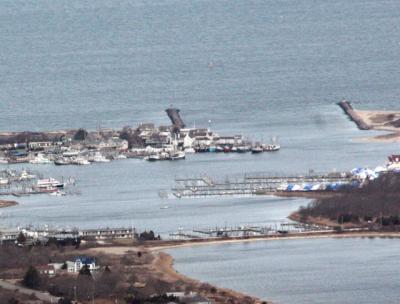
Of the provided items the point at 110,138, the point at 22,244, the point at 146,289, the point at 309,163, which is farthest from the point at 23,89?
the point at 146,289

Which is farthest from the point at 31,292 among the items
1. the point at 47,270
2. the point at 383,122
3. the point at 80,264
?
the point at 383,122

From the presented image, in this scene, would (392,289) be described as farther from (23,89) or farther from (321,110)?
(23,89)

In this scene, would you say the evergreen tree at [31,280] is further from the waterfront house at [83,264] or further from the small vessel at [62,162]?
the small vessel at [62,162]

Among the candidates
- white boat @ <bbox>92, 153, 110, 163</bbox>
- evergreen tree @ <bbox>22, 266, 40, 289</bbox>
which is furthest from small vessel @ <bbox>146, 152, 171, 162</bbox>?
evergreen tree @ <bbox>22, 266, 40, 289</bbox>

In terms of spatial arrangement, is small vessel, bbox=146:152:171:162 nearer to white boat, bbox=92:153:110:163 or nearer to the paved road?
white boat, bbox=92:153:110:163

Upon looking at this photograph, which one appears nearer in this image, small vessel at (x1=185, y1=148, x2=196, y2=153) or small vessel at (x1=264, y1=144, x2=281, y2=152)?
small vessel at (x1=264, y1=144, x2=281, y2=152)
